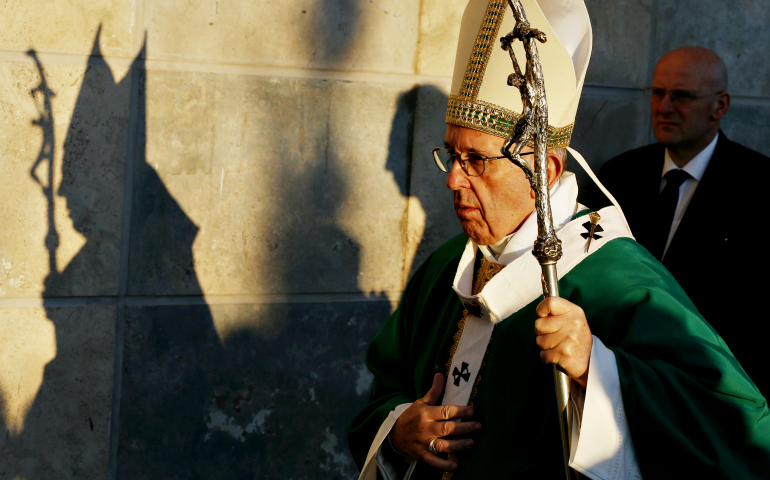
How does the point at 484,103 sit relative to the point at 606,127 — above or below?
above

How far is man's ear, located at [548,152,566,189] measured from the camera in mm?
2133

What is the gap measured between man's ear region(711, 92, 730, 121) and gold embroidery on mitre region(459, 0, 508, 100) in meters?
1.82

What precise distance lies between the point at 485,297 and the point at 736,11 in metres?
2.79

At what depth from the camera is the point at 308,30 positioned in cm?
332

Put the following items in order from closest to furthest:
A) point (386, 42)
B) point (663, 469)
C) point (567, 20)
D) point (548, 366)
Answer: point (663, 469), point (548, 366), point (567, 20), point (386, 42)

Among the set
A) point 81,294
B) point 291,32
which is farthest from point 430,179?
point 81,294

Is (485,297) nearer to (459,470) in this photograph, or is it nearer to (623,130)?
(459,470)

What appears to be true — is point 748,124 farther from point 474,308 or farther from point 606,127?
point 474,308

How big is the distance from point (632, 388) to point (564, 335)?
0.25 m

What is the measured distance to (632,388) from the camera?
162 centimetres

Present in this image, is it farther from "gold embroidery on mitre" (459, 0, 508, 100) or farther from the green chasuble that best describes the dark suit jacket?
"gold embroidery on mitre" (459, 0, 508, 100)

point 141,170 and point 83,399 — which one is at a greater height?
point 141,170

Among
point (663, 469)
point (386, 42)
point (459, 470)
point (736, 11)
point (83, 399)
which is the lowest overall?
point (83, 399)

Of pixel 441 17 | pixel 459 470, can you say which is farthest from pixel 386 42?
pixel 459 470
